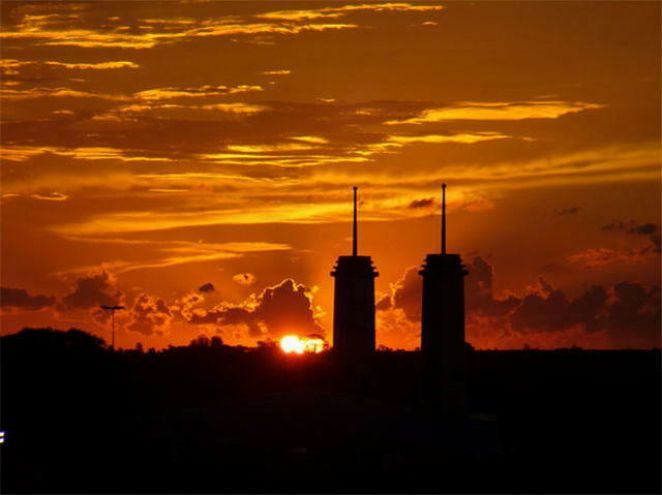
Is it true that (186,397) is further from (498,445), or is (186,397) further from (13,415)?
(498,445)

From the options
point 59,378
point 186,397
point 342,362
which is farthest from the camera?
point 342,362

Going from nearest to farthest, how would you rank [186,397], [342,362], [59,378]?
[59,378], [186,397], [342,362]

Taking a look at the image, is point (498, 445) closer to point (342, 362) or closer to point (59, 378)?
point (59, 378)

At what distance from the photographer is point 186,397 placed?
150 metres

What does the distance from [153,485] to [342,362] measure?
9898cm

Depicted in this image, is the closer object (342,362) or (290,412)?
(290,412)

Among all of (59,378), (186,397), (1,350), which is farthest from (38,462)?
(186,397)

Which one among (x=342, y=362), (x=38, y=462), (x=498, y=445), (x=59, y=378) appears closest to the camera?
(x=38, y=462)

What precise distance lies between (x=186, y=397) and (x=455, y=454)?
50.7m

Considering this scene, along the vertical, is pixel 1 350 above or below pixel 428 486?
above

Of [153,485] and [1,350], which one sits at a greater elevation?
[1,350]

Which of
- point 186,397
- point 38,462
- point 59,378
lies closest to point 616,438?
point 186,397

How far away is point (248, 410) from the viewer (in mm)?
105125

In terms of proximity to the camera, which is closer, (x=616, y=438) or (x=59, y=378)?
(x=59, y=378)
